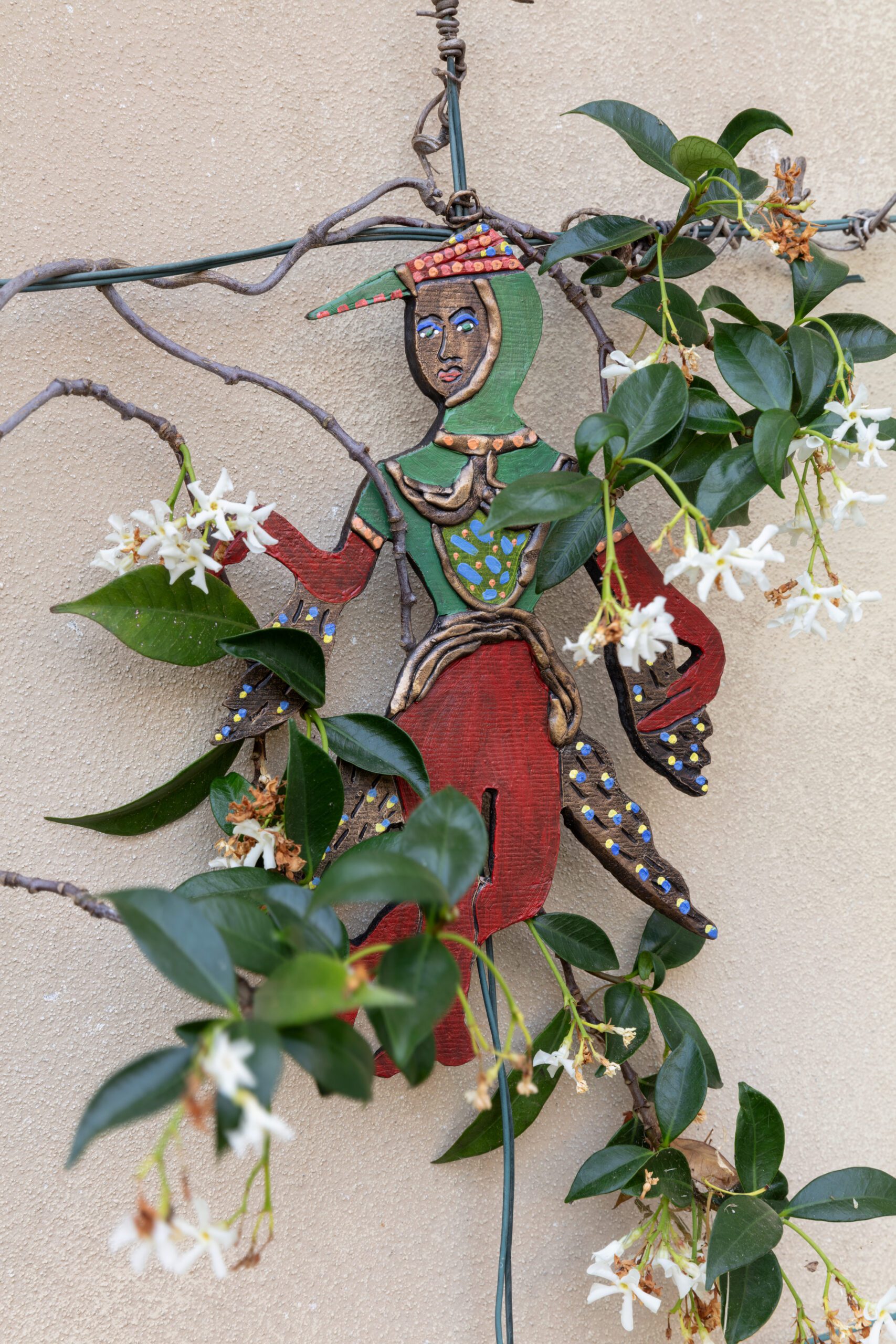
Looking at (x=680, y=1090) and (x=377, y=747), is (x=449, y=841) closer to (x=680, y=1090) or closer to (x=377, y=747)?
(x=377, y=747)

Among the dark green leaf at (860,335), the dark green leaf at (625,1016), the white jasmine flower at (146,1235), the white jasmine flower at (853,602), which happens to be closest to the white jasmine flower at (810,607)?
the white jasmine flower at (853,602)

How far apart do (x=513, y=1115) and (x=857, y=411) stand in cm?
61

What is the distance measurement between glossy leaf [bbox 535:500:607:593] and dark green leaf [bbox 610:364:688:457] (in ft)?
0.19

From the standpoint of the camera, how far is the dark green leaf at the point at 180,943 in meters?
0.46

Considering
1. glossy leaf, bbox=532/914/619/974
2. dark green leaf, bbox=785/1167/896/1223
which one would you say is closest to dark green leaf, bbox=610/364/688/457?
glossy leaf, bbox=532/914/619/974

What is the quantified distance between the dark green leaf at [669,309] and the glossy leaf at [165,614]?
1.28 feet

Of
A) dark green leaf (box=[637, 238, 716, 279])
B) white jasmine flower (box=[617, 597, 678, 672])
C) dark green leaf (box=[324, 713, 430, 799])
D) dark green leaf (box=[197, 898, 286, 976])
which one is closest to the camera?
dark green leaf (box=[197, 898, 286, 976])

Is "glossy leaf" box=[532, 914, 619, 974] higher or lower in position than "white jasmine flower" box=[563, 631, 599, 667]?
→ lower

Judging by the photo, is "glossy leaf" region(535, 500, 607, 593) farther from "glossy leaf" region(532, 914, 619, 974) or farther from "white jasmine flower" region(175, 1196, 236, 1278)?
"white jasmine flower" region(175, 1196, 236, 1278)

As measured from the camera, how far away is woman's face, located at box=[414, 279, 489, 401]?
787 millimetres

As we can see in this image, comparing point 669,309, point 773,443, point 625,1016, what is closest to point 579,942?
point 625,1016

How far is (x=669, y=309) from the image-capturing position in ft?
2.72

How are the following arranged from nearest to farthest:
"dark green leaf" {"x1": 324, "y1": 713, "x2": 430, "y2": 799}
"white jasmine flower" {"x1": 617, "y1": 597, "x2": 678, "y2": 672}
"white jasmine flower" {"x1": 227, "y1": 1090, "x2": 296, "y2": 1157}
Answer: "white jasmine flower" {"x1": 227, "y1": 1090, "x2": 296, "y2": 1157}
"white jasmine flower" {"x1": 617, "y1": 597, "x2": 678, "y2": 672}
"dark green leaf" {"x1": 324, "y1": 713, "x2": 430, "y2": 799}

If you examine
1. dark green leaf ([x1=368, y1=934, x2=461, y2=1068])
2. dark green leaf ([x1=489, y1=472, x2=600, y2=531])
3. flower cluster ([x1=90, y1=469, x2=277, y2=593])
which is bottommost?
dark green leaf ([x1=368, y1=934, x2=461, y2=1068])
